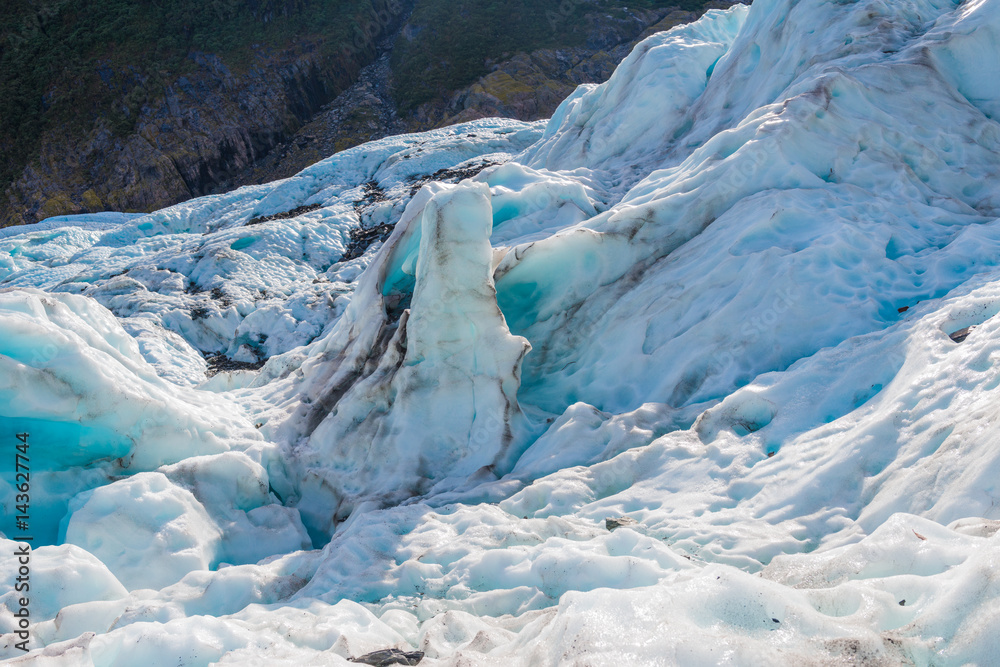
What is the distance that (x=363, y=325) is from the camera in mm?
8422

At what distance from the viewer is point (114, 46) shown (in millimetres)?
45938

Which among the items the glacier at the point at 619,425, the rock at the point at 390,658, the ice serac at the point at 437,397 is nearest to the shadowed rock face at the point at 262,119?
the glacier at the point at 619,425

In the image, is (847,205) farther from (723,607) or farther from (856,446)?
(723,607)

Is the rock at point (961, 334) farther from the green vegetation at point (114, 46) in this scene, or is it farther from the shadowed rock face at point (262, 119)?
the green vegetation at point (114, 46)

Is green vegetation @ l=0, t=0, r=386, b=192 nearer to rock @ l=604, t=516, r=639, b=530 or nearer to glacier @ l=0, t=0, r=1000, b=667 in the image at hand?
glacier @ l=0, t=0, r=1000, b=667

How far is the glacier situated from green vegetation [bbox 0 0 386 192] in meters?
41.2

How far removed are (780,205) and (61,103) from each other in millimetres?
50377

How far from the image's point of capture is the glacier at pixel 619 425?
3270 millimetres

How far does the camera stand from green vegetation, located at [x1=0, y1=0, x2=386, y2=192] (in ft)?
141

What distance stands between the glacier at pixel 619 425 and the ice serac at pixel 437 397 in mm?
38

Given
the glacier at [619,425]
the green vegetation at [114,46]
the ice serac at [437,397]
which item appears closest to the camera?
the glacier at [619,425]

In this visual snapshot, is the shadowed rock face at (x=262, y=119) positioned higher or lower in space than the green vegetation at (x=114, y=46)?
lower

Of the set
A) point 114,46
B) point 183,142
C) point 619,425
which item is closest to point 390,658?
point 619,425
